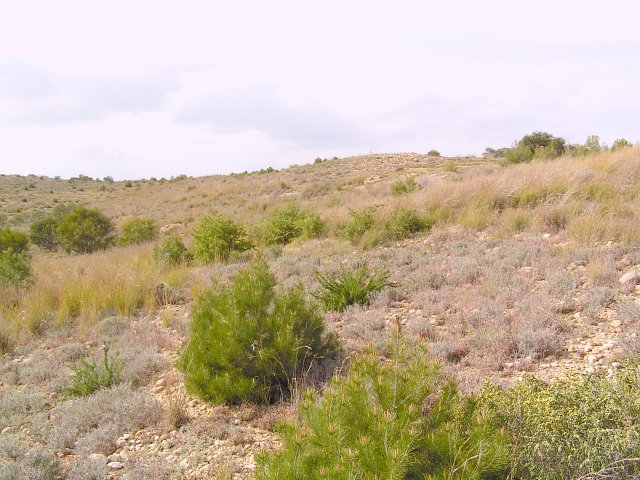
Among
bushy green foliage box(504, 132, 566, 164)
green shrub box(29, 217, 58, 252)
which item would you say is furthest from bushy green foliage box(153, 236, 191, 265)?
bushy green foliage box(504, 132, 566, 164)

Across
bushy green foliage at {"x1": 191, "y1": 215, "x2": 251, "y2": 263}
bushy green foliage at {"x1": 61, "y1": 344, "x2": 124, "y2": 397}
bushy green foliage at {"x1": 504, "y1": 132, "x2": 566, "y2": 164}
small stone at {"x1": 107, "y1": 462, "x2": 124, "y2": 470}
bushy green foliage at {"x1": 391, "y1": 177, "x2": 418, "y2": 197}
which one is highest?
bushy green foliage at {"x1": 504, "y1": 132, "x2": 566, "y2": 164}

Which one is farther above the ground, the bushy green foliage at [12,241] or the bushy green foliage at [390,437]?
the bushy green foliage at [12,241]

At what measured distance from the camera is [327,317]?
5.62m

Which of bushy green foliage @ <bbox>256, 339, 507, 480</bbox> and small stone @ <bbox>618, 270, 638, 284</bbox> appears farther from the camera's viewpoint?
small stone @ <bbox>618, 270, 638, 284</bbox>

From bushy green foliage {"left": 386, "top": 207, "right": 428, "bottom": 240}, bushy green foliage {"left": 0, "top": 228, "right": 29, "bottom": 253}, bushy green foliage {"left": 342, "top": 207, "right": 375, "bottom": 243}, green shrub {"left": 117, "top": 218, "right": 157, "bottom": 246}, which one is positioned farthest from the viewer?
green shrub {"left": 117, "top": 218, "right": 157, "bottom": 246}

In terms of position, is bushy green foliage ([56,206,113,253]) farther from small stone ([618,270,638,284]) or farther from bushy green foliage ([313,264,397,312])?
small stone ([618,270,638,284])

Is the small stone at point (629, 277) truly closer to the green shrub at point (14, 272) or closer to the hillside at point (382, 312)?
the hillside at point (382, 312)

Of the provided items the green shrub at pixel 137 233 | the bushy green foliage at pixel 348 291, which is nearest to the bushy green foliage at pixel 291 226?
the bushy green foliage at pixel 348 291

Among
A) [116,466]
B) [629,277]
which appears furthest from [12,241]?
[629,277]

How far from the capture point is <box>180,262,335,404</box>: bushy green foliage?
388 cm

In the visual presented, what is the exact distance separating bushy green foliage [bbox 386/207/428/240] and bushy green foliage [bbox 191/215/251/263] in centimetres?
361

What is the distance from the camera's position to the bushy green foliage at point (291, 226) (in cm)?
1103

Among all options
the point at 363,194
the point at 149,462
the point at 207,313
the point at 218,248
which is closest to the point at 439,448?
the point at 149,462

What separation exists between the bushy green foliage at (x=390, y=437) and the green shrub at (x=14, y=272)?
7642 mm
